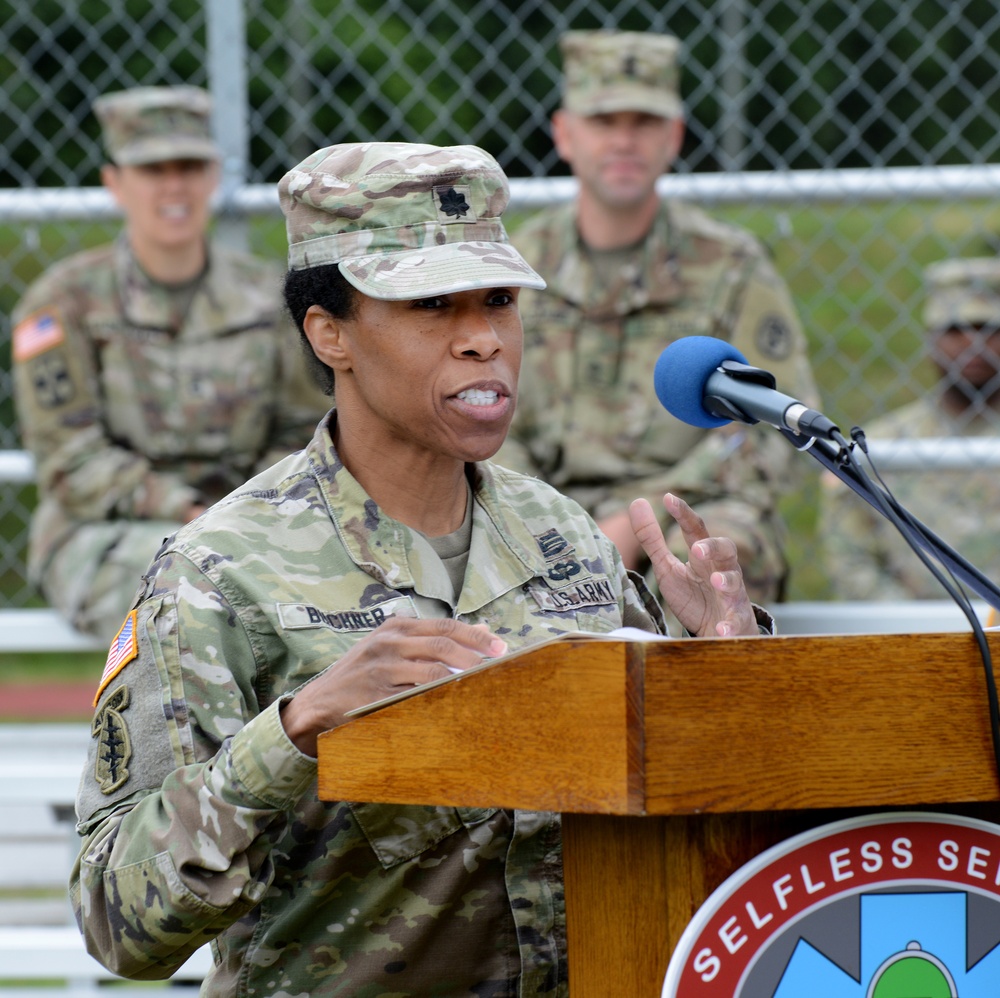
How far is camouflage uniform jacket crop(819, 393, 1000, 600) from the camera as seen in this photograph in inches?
172

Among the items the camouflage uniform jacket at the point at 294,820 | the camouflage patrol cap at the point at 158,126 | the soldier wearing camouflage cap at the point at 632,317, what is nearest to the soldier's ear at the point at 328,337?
the camouflage uniform jacket at the point at 294,820

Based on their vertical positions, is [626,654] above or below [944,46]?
below

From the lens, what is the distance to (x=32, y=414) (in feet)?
14.2

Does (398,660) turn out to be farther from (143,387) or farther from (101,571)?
(143,387)

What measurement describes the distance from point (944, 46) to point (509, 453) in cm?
484

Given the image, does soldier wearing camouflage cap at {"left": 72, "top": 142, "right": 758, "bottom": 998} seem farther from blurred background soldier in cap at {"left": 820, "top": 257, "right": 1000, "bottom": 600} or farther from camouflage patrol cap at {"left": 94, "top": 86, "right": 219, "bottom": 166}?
camouflage patrol cap at {"left": 94, "top": 86, "right": 219, "bottom": 166}

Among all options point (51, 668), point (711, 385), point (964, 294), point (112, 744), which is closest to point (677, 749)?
point (711, 385)

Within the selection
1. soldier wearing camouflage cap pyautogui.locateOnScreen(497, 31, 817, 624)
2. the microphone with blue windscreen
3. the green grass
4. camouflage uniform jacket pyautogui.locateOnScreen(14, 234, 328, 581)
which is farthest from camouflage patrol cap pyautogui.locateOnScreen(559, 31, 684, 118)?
the green grass

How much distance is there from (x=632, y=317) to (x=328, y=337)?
7.67ft

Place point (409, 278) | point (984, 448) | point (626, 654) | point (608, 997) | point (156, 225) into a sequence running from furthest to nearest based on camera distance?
point (156, 225), point (984, 448), point (409, 278), point (608, 997), point (626, 654)

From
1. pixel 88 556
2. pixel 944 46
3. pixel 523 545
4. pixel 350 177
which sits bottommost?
pixel 88 556

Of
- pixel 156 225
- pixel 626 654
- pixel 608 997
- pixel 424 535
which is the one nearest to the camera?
pixel 626 654

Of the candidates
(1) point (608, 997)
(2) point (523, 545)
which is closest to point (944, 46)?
(2) point (523, 545)

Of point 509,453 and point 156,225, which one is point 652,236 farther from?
point 156,225
